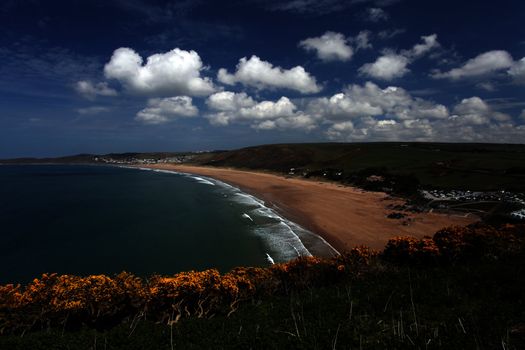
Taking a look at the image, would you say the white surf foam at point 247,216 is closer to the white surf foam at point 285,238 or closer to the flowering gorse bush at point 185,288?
the white surf foam at point 285,238

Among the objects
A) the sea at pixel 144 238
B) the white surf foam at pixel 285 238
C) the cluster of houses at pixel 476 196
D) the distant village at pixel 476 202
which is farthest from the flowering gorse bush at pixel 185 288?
the cluster of houses at pixel 476 196

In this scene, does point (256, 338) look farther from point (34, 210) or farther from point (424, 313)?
point (34, 210)

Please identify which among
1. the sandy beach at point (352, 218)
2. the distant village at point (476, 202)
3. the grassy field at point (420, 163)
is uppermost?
the grassy field at point (420, 163)

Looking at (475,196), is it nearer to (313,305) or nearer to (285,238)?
(285,238)

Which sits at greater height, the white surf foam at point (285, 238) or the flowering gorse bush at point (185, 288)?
the flowering gorse bush at point (185, 288)

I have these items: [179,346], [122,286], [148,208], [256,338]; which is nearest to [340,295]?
[256,338]

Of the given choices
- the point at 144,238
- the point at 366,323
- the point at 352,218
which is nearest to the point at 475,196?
the point at 352,218

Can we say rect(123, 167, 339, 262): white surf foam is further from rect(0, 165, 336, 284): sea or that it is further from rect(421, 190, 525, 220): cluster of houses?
rect(421, 190, 525, 220): cluster of houses
